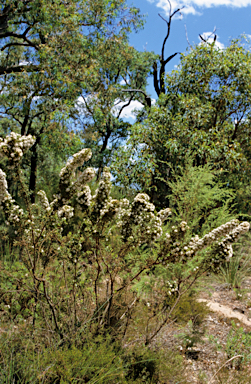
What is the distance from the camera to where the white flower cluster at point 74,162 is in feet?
6.51

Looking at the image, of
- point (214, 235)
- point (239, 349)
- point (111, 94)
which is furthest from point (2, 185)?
point (111, 94)

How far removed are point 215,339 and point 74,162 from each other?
2.62m

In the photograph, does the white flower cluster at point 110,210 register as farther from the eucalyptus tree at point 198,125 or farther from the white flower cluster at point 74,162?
the eucalyptus tree at point 198,125

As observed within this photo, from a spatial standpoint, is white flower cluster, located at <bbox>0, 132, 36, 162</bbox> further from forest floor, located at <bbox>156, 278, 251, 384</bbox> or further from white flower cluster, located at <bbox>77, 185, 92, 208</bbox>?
forest floor, located at <bbox>156, 278, 251, 384</bbox>

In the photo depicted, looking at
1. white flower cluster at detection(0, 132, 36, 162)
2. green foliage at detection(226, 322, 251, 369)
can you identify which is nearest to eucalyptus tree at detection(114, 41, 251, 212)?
green foliage at detection(226, 322, 251, 369)

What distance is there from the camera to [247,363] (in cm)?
279

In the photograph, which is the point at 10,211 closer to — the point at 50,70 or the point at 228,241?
the point at 228,241

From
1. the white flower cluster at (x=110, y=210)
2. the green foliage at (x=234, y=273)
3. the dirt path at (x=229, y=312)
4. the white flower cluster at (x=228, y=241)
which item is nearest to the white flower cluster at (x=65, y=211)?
the white flower cluster at (x=110, y=210)

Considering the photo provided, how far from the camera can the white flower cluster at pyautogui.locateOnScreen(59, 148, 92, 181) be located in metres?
1.98

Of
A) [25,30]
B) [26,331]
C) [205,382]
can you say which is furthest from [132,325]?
[25,30]

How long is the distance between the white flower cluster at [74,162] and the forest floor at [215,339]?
1784 millimetres

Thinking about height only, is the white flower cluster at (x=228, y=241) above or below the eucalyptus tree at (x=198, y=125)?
below

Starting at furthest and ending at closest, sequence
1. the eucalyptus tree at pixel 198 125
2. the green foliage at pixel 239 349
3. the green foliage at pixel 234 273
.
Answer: the eucalyptus tree at pixel 198 125, the green foliage at pixel 234 273, the green foliage at pixel 239 349

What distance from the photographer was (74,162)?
6.62 ft
